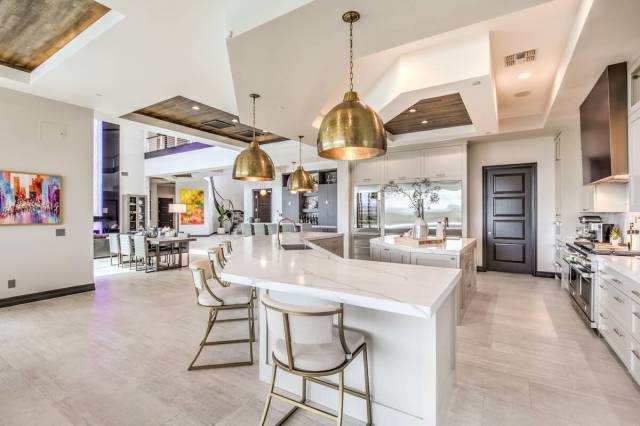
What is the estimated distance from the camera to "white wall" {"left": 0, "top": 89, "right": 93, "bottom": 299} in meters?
4.48

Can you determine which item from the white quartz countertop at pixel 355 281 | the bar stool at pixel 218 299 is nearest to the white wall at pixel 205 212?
the bar stool at pixel 218 299

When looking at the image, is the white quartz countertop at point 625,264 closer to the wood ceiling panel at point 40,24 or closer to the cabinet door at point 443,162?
the cabinet door at point 443,162

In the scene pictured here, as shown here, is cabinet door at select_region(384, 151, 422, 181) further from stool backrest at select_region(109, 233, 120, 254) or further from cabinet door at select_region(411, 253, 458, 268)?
stool backrest at select_region(109, 233, 120, 254)

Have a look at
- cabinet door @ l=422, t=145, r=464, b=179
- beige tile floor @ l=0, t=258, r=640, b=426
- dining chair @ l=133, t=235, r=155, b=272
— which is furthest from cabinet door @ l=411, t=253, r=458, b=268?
dining chair @ l=133, t=235, r=155, b=272

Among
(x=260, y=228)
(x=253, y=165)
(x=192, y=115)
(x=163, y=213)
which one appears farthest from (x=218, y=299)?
(x=163, y=213)

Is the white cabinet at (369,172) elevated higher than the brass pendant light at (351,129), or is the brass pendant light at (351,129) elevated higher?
the white cabinet at (369,172)

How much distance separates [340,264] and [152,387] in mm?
1716

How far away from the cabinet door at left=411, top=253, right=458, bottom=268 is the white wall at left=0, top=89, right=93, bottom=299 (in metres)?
5.32

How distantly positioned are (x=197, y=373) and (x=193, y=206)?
1435cm

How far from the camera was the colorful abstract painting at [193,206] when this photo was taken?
15445mm

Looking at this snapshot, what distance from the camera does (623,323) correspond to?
2.60 metres

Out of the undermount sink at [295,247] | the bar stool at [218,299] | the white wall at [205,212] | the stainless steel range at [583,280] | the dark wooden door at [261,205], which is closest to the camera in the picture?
the bar stool at [218,299]

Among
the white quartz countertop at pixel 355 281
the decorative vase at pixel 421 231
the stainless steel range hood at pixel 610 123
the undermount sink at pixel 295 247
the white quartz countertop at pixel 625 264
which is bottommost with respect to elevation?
the white quartz countertop at pixel 625 264

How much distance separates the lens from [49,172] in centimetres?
486
